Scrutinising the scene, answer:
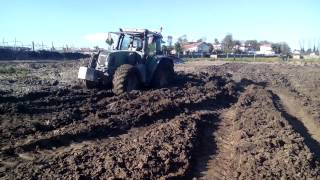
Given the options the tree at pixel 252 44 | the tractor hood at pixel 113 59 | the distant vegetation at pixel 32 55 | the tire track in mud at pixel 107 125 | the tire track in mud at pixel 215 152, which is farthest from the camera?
the tree at pixel 252 44

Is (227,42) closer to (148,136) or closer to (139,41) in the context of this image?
(139,41)

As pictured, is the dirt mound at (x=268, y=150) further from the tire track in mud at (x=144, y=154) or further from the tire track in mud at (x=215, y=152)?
the tire track in mud at (x=144, y=154)

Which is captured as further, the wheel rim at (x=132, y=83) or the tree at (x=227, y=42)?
the tree at (x=227, y=42)

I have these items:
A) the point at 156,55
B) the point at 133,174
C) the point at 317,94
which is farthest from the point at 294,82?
the point at 133,174

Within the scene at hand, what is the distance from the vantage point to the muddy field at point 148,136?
7062 millimetres

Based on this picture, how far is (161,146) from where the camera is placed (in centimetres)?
836

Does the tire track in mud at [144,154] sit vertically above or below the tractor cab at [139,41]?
below

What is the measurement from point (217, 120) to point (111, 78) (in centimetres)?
420

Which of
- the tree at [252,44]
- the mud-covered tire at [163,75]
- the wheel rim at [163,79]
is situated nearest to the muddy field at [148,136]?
the mud-covered tire at [163,75]

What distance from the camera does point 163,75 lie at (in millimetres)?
16547

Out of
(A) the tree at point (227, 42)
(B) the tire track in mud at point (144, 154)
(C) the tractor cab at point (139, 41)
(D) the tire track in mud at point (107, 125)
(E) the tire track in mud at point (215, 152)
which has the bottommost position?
(E) the tire track in mud at point (215, 152)

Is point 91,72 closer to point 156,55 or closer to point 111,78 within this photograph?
point 111,78

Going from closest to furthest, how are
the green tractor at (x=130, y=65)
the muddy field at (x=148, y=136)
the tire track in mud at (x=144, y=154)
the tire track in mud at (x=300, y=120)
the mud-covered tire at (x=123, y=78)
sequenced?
the tire track in mud at (x=144, y=154)
the muddy field at (x=148, y=136)
the tire track in mud at (x=300, y=120)
the mud-covered tire at (x=123, y=78)
the green tractor at (x=130, y=65)

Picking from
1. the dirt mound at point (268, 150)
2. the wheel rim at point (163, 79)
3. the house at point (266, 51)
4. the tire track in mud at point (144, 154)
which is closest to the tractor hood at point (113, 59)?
the wheel rim at point (163, 79)
